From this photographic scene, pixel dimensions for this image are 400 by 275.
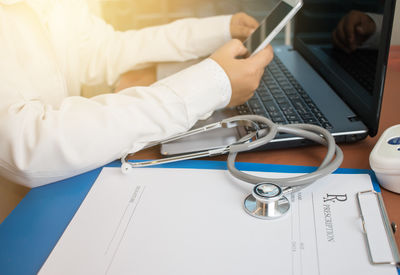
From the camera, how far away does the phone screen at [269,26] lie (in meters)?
0.59

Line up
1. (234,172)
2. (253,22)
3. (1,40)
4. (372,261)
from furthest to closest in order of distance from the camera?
1. (253,22)
2. (1,40)
3. (234,172)
4. (372,261)

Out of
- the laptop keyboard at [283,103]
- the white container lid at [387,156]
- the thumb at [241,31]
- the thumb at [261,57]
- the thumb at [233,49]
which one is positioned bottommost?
the laptop keyboard at [283,103]

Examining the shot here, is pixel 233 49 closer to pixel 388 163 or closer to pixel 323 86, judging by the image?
pixel 323 86

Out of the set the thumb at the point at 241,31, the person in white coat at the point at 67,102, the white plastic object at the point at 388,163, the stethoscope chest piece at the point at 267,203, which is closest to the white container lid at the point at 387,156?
the white plastic object at the point at 388,163

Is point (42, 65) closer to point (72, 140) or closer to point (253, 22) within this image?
point (72, 140)

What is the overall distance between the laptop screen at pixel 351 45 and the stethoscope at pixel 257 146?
0.09 metres

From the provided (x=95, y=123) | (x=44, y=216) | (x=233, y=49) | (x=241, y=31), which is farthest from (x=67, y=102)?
(x=241, y=31)

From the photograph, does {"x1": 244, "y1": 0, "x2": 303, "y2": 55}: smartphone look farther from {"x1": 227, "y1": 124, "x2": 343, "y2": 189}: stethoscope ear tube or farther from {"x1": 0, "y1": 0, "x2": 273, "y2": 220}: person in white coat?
{"x1": 227, "y1": 124, "x2": 343, "y2": 189}: stethoscope ear tube

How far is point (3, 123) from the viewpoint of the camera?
0.49 meters

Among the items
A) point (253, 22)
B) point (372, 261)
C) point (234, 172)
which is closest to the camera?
point (372, 261)

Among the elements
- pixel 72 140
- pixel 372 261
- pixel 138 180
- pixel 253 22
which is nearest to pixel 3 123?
pixel 72 140

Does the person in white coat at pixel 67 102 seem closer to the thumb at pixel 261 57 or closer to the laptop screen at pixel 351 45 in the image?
the thumb at pixel 261 57

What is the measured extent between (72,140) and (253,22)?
0.52m

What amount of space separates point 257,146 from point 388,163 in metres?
0.15
